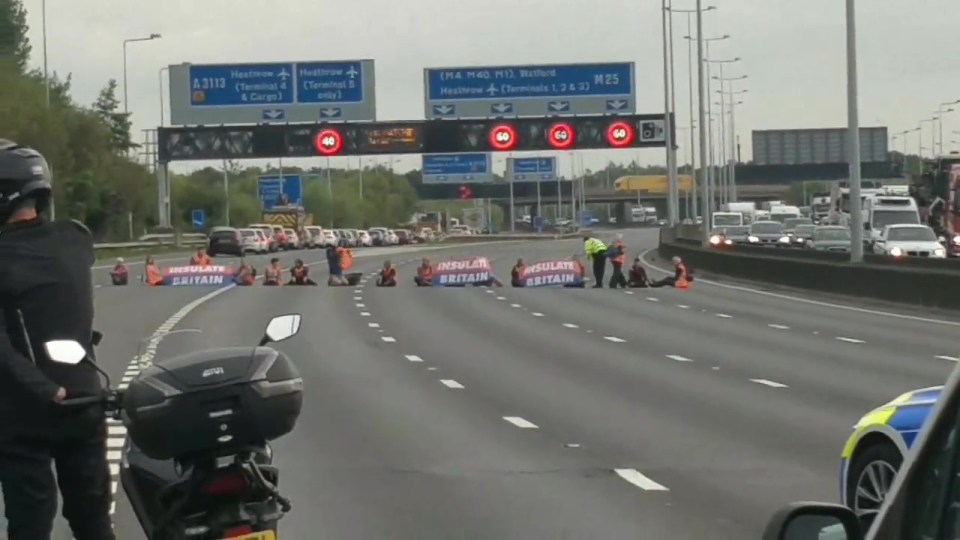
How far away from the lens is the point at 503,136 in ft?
217

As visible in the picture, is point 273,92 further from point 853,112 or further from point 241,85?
point 853,112

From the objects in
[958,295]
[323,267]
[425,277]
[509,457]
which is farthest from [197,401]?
[323,267]

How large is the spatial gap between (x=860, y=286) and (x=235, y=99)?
1228 inches

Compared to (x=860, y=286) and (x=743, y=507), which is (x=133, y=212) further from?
(x=743, y=507)

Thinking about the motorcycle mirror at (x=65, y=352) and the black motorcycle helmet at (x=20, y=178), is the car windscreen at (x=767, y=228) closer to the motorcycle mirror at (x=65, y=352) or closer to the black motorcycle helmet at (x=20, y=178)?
the black motorcycle helmet at (x=20, y=178)

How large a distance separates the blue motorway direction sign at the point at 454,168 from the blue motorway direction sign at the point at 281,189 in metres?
18.6

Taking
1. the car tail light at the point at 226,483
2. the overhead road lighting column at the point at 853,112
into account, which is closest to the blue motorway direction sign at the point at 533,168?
the overhead road lighting column at the point at 853,112

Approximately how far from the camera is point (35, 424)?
6.34 metres

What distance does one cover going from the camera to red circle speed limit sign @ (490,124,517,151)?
66062mm

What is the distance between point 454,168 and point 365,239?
25294 millimetres

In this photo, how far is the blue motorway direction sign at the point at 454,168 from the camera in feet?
354

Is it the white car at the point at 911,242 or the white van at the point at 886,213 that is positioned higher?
the white van at the point at 886,213

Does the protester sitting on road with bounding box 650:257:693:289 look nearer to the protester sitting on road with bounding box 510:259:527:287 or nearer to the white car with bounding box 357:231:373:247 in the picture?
the protester sitting on road with bounding box 510:259:527:287

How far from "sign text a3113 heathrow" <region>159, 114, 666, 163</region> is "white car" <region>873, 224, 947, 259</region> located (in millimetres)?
11274
